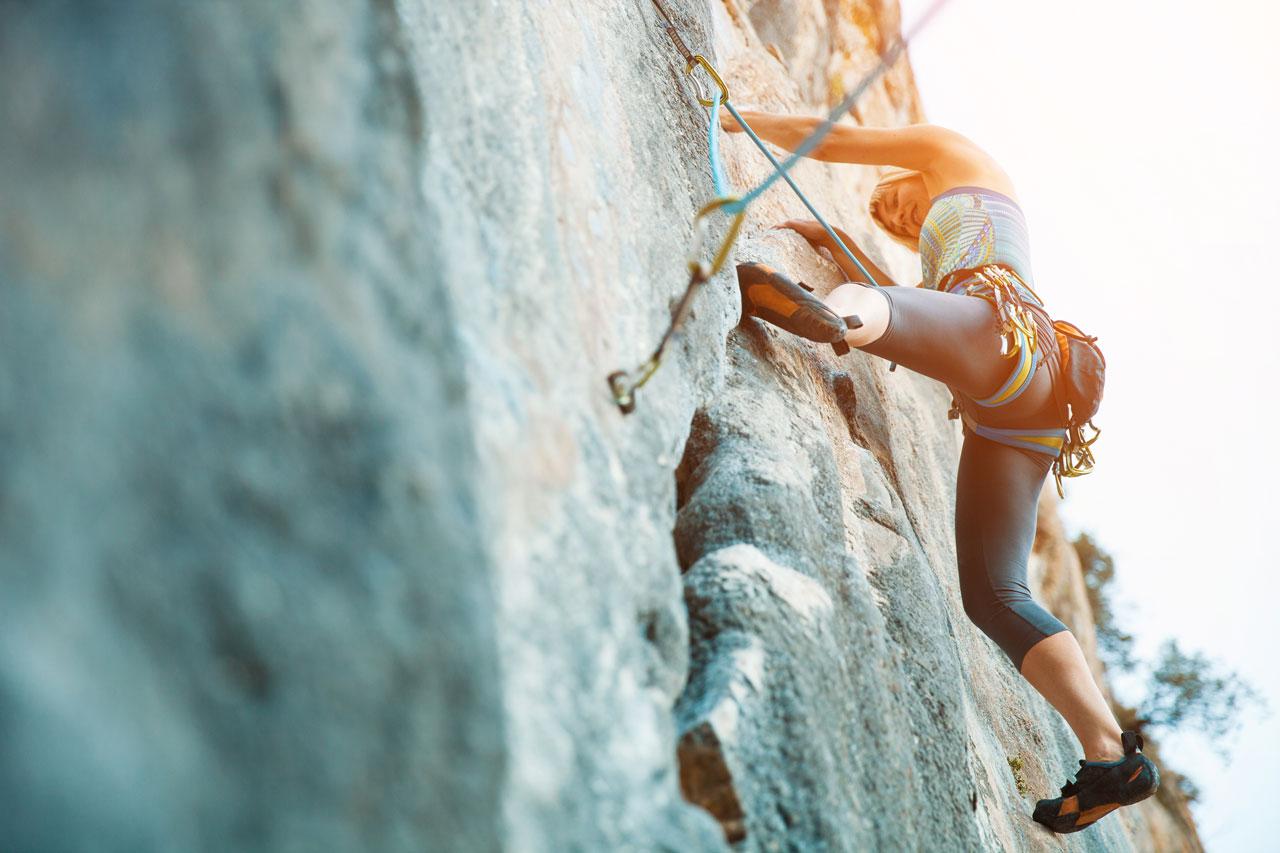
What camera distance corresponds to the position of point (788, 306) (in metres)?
2.06

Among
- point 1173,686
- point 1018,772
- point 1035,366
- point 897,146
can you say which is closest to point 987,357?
point 1035,366

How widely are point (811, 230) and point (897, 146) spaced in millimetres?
429

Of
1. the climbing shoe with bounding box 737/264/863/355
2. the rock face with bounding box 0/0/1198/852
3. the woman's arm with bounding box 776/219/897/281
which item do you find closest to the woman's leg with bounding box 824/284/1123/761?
the climbing shoe with bounding box 737/264/863/355

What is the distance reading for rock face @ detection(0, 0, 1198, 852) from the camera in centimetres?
61

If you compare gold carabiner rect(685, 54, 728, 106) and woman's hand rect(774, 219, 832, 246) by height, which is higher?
gold carabiner rect(685, 54, 728, 106)

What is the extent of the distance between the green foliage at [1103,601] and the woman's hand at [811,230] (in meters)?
8.83

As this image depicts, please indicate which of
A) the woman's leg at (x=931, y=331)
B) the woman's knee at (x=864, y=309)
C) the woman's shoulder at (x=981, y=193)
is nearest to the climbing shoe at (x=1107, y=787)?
the woman's leg at (x=931, y=331)

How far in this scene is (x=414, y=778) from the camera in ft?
2.23

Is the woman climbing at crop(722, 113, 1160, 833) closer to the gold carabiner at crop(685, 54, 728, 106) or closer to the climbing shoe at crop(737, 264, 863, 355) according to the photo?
the climbing shoe at crop(737, 264, 863, 355)

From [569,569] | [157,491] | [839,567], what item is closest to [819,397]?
[839,567]

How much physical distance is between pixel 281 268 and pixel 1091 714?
2.21m

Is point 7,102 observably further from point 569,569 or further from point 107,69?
point 569,569

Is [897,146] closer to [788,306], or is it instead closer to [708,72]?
[708,72]

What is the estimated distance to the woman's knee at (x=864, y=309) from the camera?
213 cm
